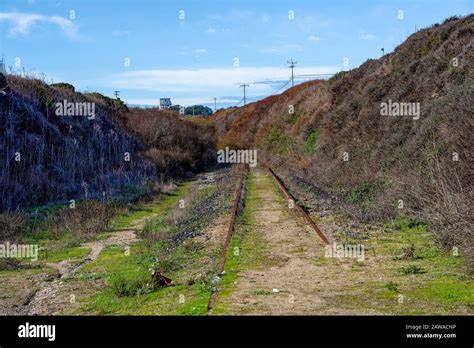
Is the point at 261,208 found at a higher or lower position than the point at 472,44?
lower

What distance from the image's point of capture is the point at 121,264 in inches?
494

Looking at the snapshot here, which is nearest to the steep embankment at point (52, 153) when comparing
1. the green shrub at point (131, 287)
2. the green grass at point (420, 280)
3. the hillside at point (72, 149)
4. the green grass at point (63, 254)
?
the hillside at point (72, 149)

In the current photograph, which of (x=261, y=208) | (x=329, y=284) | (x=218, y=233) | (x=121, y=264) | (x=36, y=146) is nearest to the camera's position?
(x=329, y=284)

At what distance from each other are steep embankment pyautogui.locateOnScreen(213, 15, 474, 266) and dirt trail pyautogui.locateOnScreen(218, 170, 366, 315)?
7.47 ft

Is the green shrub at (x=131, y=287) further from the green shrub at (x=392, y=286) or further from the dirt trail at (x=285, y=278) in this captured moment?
the green shrub at (x=392, y=286)

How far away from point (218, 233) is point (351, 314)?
24.2ft

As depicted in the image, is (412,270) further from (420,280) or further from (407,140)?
(407,140)

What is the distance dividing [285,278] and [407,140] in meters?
11.4

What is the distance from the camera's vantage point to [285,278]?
9.63 meters

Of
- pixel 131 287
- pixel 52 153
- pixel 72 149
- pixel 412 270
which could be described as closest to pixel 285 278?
pixel 412 270

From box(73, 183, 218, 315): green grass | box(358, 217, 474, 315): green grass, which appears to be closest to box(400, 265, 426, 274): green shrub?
box(358, 217, 474, 315): green grass

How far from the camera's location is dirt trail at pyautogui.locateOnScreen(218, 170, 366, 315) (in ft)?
25.6

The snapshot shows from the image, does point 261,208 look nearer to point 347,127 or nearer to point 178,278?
point 178,278

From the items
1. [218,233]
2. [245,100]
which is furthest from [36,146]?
[245,100]
